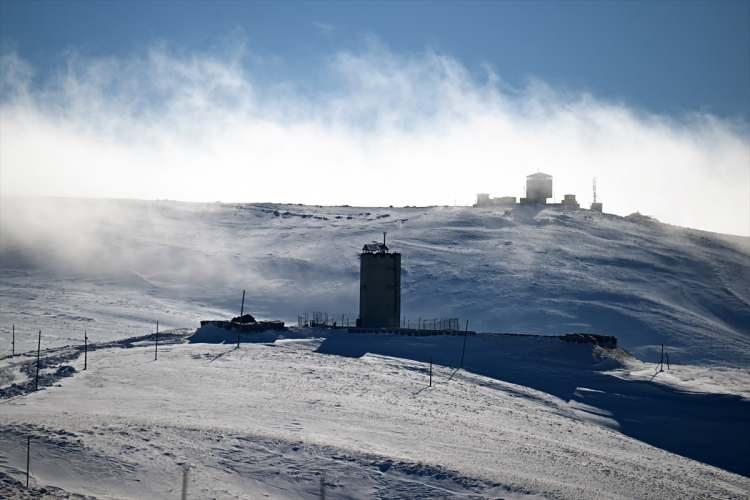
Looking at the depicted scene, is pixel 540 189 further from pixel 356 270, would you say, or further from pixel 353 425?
pixel 353 425

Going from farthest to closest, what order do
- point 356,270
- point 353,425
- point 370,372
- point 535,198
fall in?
point 535,198
point 356,270
point 370,372
point 353,425

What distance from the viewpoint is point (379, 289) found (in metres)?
52.0

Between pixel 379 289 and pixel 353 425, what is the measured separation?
19813mm

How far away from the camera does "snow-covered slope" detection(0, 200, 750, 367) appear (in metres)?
72.4

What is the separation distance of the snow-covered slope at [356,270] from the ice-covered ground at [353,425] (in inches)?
840

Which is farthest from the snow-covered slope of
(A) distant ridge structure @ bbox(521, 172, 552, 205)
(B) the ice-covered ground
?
(B) the ice-covered ground

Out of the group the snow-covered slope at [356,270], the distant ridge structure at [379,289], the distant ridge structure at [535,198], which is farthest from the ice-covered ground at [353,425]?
Answer: the distant ridge structure at [535,198]

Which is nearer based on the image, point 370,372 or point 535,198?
point 370,372

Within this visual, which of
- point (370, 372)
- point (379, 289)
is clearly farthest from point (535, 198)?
point (370, 372)

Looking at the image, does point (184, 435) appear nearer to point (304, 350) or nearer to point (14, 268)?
point (304, 350)

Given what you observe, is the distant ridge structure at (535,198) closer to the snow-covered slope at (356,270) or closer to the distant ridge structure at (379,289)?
the snow-covered slope at (356,270)

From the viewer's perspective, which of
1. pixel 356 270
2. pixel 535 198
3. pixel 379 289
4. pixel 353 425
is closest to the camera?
pixel 353 425

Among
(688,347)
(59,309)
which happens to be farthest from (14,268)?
(688,347)

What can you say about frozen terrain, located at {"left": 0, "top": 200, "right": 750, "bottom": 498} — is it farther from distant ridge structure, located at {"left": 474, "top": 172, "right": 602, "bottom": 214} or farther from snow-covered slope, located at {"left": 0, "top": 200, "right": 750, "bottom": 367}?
distant ridge structure, located at {"left": 474, "top": 172, "right": 602, "bottom": 214}
